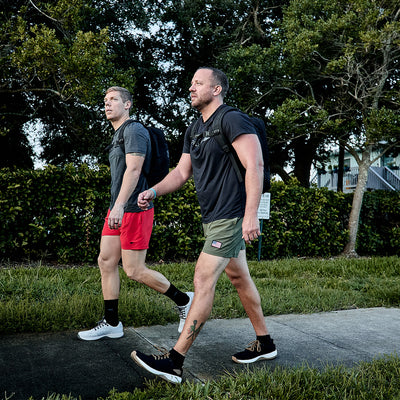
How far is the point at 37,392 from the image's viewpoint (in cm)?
250

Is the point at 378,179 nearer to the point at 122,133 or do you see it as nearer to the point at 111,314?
the point at 122,133

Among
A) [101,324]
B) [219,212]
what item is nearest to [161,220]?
[101,324]

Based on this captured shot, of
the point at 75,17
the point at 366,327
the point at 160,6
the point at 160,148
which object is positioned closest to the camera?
the point at 160,148

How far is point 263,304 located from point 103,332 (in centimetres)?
197

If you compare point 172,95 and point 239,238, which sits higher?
point 172,95

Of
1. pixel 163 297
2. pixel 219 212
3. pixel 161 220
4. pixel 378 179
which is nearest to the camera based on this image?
pixel 219 212

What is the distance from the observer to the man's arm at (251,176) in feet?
8.93

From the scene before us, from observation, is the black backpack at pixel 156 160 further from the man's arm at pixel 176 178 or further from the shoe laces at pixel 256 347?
the shoe laces at pixel 256 347

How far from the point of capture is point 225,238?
287cm

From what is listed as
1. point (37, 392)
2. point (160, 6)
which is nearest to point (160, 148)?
point (37, 392)

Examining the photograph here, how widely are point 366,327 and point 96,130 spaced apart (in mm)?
11255

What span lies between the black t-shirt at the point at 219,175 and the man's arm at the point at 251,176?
0.22ft

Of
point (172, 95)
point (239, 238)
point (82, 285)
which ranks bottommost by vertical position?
point (82, 285)

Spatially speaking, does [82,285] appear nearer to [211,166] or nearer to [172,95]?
[211,166]
